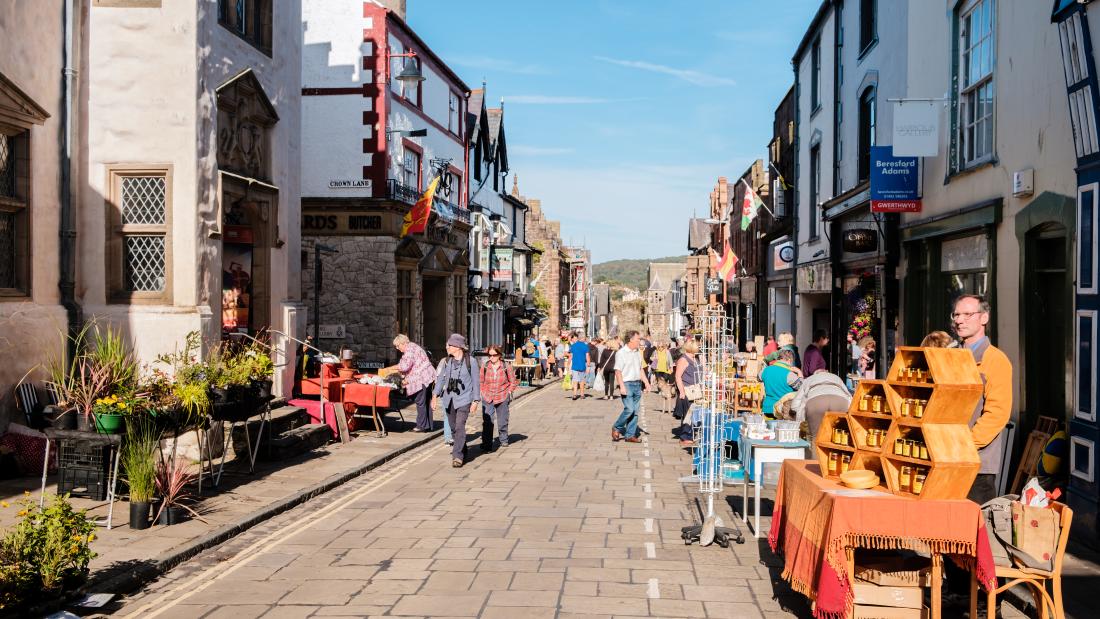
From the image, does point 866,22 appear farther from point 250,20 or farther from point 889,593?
point 889,593

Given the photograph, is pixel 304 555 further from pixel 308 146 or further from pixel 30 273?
pixel 308 146

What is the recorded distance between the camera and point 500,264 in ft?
140

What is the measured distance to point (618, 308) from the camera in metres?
122

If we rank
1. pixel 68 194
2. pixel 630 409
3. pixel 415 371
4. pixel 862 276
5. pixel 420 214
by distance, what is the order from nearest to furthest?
pixel 68 194 < pixel 630 409 < pixel 415 371 < pixel 862 276 < pixel 420 214

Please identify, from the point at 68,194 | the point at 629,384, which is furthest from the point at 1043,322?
the point at 68,194

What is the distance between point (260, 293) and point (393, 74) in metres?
12.5

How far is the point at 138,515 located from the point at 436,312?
23.3 meters

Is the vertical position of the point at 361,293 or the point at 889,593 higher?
the point at 361,293

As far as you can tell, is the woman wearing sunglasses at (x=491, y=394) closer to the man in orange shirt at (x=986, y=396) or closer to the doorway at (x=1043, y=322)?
the doorway at (x=1043, y=322)

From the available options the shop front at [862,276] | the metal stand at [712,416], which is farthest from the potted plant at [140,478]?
the shop front at [862,276]

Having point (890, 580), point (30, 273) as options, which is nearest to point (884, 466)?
point (890, 580)

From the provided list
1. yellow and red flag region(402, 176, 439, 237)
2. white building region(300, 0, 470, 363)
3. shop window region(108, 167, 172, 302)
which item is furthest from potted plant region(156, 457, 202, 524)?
yellow and red flag region(402, 176, 439, 237)

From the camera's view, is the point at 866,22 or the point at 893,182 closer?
the point at 893,182

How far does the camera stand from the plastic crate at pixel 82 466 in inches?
352
